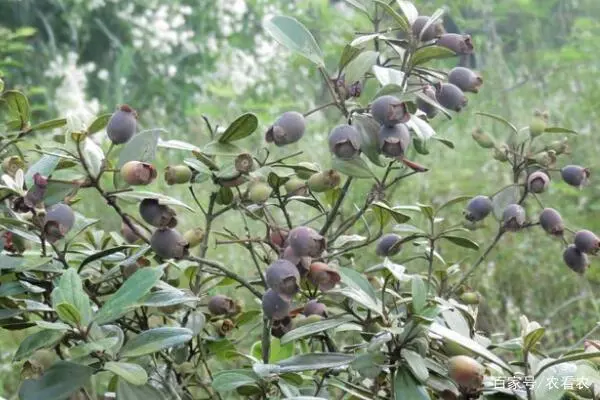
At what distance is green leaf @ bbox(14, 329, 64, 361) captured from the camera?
26.9 inches

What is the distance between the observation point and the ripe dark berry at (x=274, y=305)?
0.71m

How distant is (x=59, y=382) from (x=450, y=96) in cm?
42

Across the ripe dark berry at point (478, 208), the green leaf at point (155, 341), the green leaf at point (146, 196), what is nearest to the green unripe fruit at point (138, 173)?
the green leaf at point (146, 196)

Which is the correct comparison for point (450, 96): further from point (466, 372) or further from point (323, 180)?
point (466, 372)

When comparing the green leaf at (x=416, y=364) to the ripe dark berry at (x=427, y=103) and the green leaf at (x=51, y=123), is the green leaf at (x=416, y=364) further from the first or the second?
the green leaf at (x=51, y=123)

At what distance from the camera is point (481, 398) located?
74 cm

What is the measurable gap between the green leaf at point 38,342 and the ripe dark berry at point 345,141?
26 centimetres

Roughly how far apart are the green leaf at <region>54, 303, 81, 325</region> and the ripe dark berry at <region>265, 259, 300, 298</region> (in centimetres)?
15

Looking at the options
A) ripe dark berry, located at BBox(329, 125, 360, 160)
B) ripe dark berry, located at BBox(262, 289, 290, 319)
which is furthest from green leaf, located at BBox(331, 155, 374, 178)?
ripe dark berry, located at BBox(262, 289, 290, 319)

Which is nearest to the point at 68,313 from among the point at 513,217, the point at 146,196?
the point at 146,196

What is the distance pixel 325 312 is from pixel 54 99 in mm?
3834

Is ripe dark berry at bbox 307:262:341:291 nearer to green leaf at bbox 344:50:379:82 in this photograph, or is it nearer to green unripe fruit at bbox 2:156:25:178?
green leaf at bbox 344:50:379:82

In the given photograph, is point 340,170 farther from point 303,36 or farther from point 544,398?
point 544,398

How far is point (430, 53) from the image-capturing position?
0.76m
